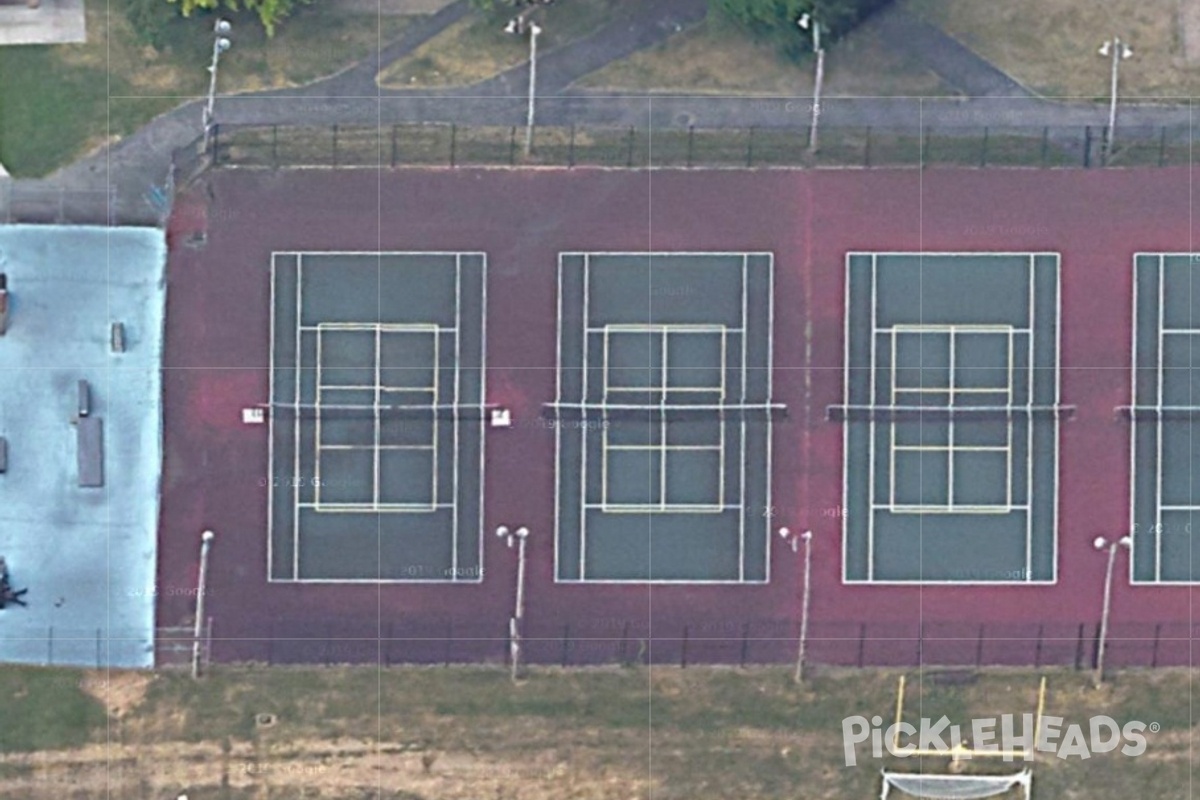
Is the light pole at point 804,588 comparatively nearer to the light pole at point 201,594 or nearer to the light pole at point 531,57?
the light pole at point 531,57

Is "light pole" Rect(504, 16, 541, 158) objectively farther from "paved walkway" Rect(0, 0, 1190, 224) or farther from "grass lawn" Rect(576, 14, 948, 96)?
"grass lawn" Rect(576, 14, 948, 96)

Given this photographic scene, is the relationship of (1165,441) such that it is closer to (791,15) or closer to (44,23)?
(791,15)

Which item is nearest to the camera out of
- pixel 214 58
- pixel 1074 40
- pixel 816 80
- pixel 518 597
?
pixel 518 597

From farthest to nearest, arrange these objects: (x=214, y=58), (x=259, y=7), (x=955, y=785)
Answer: (x=214, y=58) → (x=259, y=7) → (x=955, y=785)

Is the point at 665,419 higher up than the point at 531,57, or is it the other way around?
the point at 531,57

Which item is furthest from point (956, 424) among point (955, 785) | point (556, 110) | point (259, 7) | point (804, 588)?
point (259, 7)

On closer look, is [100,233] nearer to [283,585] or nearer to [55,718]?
[283,585]

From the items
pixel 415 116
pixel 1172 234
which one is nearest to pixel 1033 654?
pixel 1172 234
